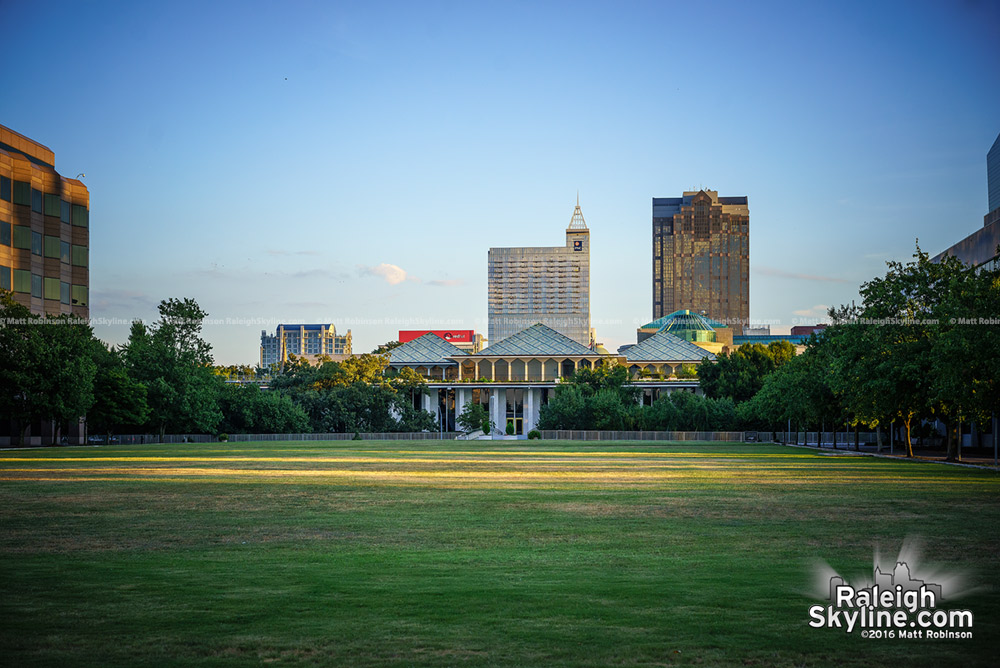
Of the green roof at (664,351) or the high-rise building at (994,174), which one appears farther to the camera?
the green roof at (664,351)

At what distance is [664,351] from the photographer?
16800cm

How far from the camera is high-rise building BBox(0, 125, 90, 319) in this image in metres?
76.2

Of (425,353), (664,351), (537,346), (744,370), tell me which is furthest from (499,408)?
(744,370)

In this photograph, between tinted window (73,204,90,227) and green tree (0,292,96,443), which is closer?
green tree (0,292,96,443)

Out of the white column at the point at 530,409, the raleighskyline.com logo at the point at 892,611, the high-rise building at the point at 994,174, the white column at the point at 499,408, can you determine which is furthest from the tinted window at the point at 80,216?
the high-rise building at the point at 994,174

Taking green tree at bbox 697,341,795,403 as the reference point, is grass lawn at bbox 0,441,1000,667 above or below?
below

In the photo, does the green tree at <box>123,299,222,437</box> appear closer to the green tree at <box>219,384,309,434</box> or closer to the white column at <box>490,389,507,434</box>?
the green tree at <box>219,384,309,434</box>

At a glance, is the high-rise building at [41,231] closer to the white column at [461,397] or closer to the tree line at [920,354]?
the tree line at [920,354]

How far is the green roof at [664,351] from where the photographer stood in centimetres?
16662

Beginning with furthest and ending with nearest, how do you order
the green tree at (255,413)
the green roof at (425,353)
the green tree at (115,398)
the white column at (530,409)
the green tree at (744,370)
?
the green roof at (425,353)
the white column at (530,409)
the green tree at (744,370)
the green tree at (255,413)
the green tree at (115,398)

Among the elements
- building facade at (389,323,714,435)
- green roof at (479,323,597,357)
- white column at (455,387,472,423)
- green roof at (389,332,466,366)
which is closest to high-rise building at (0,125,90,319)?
building facade at (389,323,714,435)

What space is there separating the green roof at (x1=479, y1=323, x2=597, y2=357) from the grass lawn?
123553mm

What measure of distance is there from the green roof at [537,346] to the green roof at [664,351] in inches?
593

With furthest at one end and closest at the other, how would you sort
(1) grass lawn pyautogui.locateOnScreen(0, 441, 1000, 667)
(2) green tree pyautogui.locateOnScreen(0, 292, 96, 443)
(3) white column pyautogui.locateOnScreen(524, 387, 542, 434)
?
(3) white column pyautogui.locateOnScreen(524, 387, 542, 434) → (2) green tree pyautogui.locateOnScreen(0, 292, 96, 443) → (1) grass lawn pyautogui.locateOnScreen(0, 441, 1000, 667)
